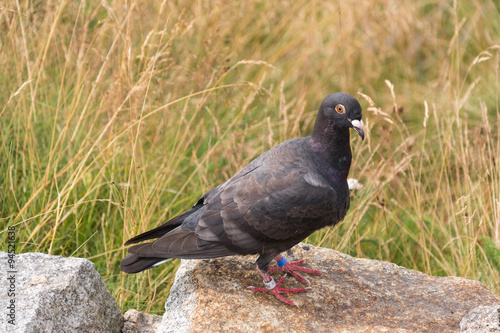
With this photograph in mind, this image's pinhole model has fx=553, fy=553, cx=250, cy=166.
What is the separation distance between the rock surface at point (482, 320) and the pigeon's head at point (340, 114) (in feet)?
3.93

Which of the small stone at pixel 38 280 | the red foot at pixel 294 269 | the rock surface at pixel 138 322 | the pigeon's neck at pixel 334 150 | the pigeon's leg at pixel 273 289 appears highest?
the pigeon's neck at pixel 334 150

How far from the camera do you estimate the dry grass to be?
13.0ft

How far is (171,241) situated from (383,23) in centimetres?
513

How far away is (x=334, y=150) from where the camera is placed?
3.57 m

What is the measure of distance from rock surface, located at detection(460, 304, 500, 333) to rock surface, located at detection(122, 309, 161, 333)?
181cm

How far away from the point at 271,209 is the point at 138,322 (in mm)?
1079

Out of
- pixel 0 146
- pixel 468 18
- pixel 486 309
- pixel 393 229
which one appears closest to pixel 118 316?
pixel 0 146

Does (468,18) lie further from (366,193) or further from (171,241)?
(171,241)

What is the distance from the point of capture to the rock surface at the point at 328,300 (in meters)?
3.07

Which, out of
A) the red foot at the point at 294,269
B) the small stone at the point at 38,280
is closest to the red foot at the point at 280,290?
the red foot at the point at 294,269

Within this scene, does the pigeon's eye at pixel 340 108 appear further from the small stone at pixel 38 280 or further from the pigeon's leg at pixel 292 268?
the small stone at pixel 38 280

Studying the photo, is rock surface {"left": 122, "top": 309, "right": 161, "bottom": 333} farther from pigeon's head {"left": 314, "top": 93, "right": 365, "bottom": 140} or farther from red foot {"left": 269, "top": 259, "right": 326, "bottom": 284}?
pigeon's head {"left": 314, "top": 93, "right": 365, "bottom": 140}

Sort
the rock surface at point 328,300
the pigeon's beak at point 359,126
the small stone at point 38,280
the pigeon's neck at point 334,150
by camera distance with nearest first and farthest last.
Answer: the small stone at point 38,280 → the rock surface at point 328,300 → the pigeon's beak at point 359,126 → the pigeon's neck at point 334,150

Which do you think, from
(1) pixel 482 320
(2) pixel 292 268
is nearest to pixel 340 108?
(2) pixel 292 268
